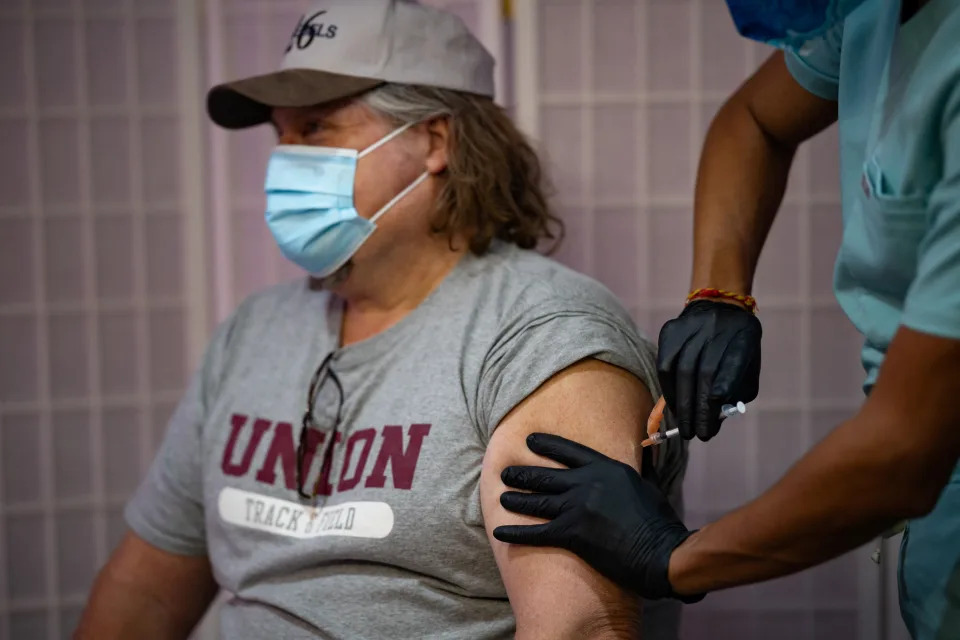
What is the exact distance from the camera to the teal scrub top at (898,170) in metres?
1.04

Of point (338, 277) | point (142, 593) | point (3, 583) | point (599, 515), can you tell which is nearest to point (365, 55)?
point (338, 277)

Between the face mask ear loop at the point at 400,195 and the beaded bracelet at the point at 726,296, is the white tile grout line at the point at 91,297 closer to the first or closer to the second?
the face mask ear loop at the point at 400,195

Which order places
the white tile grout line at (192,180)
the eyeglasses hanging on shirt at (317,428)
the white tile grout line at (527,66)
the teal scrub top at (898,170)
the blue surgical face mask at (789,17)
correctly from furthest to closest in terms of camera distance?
1. the white tile grout line at (192,180)
2. the white tile grout line at (527,66)
3. the eyeglasses hanging on shirt at (317,428)
4. the blue surgical face mask at (789,17)
5. the teal scrub top at (898,170)

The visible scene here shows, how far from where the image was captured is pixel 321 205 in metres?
1.82

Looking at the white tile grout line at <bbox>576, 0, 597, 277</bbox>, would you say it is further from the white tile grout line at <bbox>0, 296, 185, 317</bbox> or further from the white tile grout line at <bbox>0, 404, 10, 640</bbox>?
the white tile grout line at <bbox>0, 404, 10, 640</bbox>

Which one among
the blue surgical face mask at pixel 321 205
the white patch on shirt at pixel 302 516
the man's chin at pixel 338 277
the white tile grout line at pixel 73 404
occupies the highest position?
the blue surgical face mask at pixel 321 205

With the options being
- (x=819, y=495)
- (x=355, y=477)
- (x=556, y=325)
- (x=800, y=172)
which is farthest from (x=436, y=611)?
(x=800, y=172)

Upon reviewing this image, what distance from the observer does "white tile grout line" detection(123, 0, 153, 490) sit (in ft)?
7.64

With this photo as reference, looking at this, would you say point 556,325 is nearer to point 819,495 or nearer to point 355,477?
point 355,477

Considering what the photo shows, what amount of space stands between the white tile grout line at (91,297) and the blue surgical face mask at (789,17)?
5.07 feet

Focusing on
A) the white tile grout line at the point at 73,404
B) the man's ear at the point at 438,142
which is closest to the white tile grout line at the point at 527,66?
the man's ear at the point at 438,142

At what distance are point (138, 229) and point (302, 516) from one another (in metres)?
0.93

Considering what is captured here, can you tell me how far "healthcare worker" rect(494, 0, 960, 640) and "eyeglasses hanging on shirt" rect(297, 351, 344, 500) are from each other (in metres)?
0.37

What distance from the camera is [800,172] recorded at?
2178 mm
